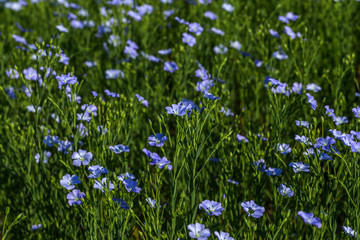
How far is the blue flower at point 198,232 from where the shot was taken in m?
1.97

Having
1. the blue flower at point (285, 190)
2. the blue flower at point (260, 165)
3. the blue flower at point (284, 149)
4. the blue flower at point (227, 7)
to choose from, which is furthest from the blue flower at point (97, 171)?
the blue flower at point (227, 7)

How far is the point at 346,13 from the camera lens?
446 cm

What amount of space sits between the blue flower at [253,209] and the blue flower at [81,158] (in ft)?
3.20

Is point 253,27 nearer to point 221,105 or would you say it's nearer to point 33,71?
point 221,105

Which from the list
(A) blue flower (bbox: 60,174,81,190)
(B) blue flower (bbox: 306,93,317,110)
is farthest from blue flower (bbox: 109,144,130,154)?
(B) blue flower (bbox: 306,93,317,110)

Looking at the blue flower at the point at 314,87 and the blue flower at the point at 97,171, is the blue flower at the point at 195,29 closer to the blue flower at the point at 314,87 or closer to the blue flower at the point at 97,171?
the blue flower at the point at 314,87

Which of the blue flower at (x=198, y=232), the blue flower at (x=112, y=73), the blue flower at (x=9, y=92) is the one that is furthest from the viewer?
the blue flower at (x=112, y=73)

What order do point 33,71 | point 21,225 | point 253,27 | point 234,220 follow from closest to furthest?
point 234,220, point 21,225, point 33,71, point 253,27

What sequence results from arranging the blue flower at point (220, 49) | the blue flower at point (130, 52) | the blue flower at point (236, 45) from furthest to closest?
the blue flower at point (236, 45) → the blue flower at point (220, 49) → the blue flower at point (130, 52)

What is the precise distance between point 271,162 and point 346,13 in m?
2.74

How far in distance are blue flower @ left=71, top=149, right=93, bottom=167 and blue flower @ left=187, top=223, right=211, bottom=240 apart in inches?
31.1

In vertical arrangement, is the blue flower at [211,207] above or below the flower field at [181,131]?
below

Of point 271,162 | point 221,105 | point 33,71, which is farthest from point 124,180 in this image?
point 33,71

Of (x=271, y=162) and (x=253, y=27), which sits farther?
(x=253, y=27)
